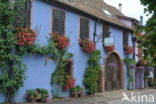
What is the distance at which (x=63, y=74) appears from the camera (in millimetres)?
17906

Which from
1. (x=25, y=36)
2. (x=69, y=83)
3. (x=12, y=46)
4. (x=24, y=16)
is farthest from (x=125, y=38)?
(x=12, y=46)

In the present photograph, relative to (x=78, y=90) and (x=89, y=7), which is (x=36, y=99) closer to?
(x=78, y=90)

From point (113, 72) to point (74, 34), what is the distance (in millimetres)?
7347

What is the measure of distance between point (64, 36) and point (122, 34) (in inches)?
372

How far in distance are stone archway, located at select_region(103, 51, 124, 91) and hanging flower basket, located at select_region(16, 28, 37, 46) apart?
9.68 meters

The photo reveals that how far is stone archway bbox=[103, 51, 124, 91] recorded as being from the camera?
78.3ft

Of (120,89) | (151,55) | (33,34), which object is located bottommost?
(120,89)

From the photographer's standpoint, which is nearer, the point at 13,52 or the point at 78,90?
the point at 13,52

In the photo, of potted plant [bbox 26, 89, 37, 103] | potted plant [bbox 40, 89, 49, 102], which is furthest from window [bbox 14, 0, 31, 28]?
potted plant [bbox 40, 89, 49, 102]

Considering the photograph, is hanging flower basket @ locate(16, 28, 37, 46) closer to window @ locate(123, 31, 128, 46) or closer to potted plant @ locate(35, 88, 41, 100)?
potted plant @ locate(35, 88, 41, 100)

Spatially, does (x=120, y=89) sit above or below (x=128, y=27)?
→ below

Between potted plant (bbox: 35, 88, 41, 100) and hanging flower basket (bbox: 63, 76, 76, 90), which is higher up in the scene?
hanging flower basket (bbox: 63, 76, 76, 90)

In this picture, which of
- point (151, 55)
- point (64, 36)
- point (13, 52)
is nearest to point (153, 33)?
point (151, 55)

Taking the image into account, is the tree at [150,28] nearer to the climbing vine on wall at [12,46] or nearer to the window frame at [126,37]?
the climbing vine on wall at [12,46]
